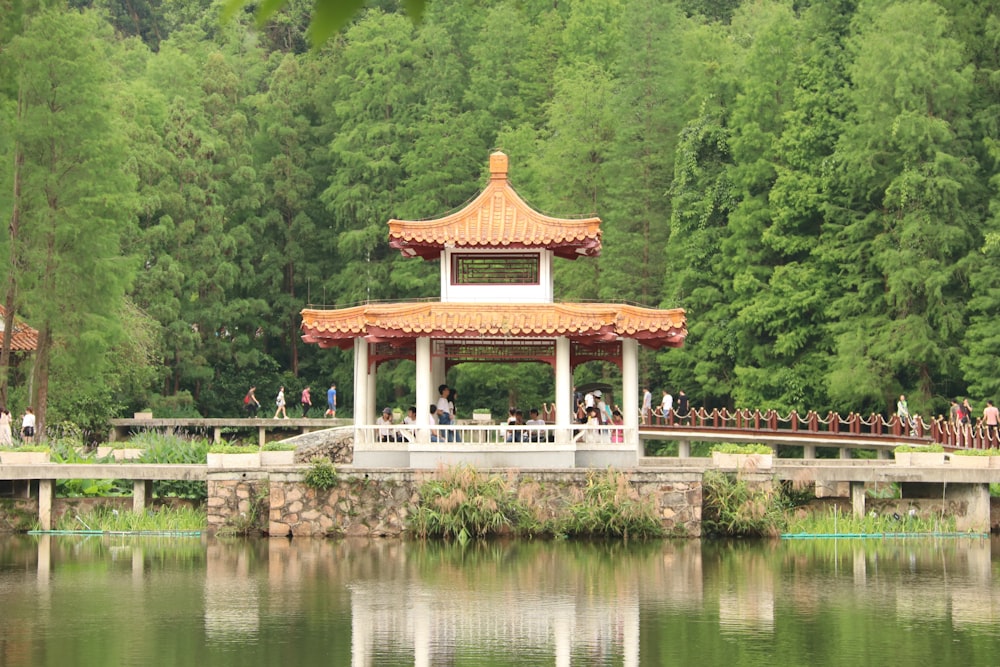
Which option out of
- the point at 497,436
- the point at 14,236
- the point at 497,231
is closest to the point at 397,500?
the point at 497,436

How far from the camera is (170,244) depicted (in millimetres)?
59625

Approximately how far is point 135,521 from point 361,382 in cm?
491

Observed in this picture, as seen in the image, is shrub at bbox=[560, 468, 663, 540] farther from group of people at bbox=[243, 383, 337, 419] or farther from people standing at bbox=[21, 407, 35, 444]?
group of people at bbox=[243, 383, 337, 419]

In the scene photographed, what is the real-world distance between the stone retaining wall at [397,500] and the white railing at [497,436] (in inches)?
41.9

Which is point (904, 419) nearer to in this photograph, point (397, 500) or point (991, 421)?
point (991, 421)

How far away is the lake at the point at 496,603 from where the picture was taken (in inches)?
675

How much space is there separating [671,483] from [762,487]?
1706mm

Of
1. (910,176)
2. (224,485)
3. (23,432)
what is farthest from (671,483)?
(910,176)

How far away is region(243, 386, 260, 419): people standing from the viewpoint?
59.9 m

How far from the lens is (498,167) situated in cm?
3164

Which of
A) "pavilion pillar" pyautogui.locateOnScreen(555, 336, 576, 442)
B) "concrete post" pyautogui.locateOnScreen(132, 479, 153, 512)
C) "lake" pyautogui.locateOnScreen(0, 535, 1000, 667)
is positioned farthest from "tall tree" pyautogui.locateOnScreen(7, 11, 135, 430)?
"pavilion pillar" pyautogui.locateOnScreen(555, 336, 576, 442)

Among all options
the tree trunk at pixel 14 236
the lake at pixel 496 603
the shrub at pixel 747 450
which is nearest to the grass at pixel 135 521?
the lake at pixel 496 603

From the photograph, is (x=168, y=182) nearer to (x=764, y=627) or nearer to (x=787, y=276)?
(x=787, y=276)

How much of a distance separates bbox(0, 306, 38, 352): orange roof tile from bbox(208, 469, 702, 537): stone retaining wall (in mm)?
19822
